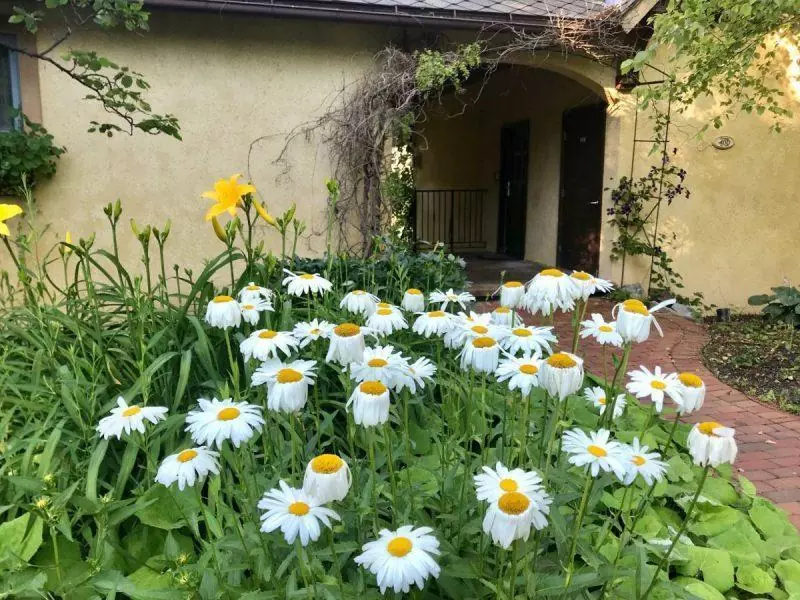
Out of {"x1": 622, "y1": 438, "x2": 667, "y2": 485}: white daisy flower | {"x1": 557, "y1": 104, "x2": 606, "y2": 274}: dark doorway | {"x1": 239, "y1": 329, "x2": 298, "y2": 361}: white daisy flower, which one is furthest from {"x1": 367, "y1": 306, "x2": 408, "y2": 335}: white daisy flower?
{"x1": 557, "y1": 104, "x2": 606, "y2": 274}: dark doorway

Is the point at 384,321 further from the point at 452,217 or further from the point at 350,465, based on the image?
the point at 452,217

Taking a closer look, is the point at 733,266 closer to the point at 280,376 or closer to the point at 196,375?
the point at 196,375

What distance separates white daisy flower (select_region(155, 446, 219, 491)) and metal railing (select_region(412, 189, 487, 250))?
9.85 m

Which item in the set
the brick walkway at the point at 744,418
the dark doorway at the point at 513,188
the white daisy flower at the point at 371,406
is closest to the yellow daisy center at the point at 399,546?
the white daisy flower at the point at 371,406

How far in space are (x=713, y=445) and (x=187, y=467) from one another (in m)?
1.07

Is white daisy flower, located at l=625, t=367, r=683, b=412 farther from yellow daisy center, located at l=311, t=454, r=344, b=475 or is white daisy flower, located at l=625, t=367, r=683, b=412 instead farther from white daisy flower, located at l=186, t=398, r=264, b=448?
white daisy flower, located at l=186, t=398, r=264, b=448

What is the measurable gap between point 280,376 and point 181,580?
582 mm

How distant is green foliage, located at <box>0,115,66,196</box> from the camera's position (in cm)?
460

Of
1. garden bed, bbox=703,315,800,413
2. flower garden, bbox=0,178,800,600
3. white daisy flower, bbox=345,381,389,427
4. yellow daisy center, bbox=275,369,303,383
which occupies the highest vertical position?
yellow daisy center, bbox=275,369,303,383

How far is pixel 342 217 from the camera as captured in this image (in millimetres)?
5773

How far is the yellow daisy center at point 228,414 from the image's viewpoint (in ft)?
4.17

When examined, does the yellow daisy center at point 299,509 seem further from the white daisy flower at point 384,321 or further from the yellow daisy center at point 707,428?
the yellow daisy center at point 707,428

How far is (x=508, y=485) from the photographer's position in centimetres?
112

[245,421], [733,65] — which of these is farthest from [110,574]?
[733,65]
